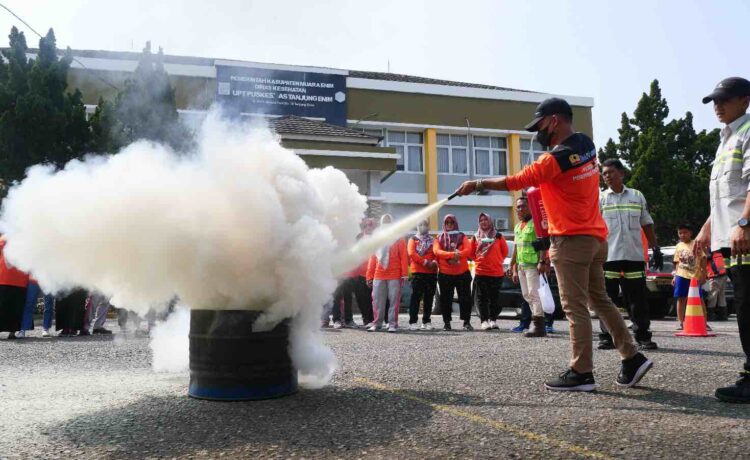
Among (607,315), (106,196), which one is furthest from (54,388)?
(607,315)

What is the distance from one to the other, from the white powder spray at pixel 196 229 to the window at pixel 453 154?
101 ft

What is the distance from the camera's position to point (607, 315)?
4.89 meters

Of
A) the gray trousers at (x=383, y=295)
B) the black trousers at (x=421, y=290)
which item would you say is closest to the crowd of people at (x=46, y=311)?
the gray trousers at (x=383, y=295)

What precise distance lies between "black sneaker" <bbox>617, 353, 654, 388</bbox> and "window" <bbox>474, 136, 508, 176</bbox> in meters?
31.6

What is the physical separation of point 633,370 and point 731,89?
2.19 m

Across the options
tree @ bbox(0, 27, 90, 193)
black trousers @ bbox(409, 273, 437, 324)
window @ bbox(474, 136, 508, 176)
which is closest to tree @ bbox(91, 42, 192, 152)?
tree @ bbox(0, 27, 90, 193)

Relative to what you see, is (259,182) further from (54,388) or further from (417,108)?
(417,108)

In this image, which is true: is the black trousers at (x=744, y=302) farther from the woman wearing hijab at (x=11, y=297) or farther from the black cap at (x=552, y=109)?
the woman wearing hijab at (x=11, y=297)

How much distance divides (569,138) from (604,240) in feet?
2.80

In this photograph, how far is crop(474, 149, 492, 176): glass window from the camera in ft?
118

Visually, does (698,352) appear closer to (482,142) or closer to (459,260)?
(459,260)

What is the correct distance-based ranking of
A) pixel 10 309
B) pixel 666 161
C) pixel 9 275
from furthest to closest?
1. pixel 666 161
2. pixel 9 275
3. pixel 10 309

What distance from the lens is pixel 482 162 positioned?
36312mm

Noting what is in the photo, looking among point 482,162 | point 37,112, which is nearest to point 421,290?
point 37,112
